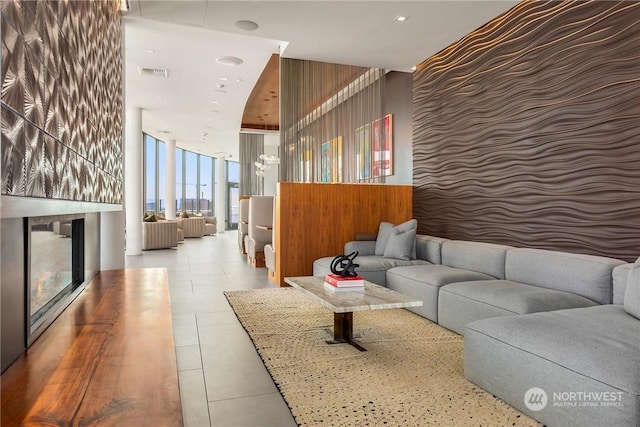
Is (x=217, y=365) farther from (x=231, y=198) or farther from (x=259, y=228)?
(x=231, y=198)

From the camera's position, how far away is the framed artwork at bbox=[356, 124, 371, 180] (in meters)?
6.53

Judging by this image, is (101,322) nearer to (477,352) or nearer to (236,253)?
(477,352)

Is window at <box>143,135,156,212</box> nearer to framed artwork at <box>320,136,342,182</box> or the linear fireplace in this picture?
framed artwork at <box>320,136,342,182</box>

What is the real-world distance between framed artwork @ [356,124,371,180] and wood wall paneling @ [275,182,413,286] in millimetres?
587

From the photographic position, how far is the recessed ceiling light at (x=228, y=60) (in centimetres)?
634

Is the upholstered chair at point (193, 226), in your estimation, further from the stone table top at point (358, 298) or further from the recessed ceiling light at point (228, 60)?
the stone table top at point (358, 298)

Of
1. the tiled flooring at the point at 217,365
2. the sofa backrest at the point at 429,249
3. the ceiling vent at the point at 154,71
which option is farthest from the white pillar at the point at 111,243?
the sofa backrest at the point at 429,249

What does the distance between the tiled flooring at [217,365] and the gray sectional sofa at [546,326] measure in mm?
1238

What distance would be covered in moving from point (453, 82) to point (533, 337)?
411cm

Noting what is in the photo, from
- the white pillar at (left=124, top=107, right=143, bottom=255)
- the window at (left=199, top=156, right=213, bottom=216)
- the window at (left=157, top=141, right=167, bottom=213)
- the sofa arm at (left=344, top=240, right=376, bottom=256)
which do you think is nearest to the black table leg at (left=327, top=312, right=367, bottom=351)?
the sofa arm at (left=344, top=240, right=376, bottom=256)

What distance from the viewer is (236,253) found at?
31.3 ft

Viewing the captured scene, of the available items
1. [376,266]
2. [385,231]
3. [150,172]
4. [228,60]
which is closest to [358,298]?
[376,266]

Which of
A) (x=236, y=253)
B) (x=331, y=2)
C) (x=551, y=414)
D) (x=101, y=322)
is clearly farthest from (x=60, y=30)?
(x=236, y=253)

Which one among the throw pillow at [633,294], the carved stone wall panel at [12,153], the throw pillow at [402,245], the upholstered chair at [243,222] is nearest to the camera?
the carved stone wall panel at [12,153]
